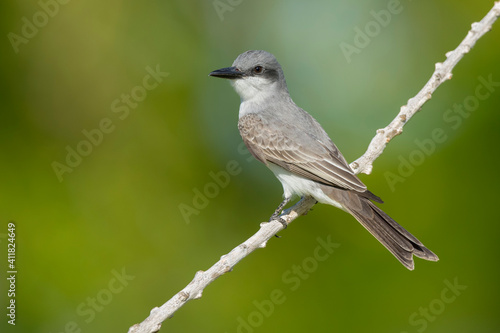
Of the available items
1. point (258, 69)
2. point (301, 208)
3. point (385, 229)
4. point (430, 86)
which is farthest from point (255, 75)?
point (385, 229)

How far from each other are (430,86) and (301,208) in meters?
1.43

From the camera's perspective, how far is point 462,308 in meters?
5.04

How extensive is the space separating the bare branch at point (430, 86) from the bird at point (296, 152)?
27cm

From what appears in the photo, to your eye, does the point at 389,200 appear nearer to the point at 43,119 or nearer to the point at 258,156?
the point at 258,156

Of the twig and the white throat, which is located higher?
the white throat

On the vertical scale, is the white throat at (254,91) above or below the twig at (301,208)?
above

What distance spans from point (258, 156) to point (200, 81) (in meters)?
1.22

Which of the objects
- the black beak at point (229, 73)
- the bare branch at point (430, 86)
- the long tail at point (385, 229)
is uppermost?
the black beak at point (229, 73)

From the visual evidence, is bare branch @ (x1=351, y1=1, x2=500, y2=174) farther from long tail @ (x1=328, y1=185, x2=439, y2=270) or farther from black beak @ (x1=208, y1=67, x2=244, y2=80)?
black beak @ (x1=208, y1=67, x2=244, y2=80)

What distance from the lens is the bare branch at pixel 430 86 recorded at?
168 inches

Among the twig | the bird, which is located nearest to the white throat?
the bird

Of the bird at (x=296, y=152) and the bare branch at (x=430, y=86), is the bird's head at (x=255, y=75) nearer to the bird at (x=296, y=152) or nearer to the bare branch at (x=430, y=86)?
the bird at (x=296, y=152)

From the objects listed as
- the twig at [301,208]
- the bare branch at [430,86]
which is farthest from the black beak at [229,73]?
the bare branch at [430,86]

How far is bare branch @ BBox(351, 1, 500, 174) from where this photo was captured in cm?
426
